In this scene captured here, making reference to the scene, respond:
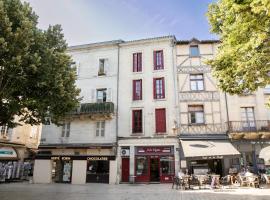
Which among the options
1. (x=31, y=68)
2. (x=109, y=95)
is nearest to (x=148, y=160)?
(x=109, y=95)

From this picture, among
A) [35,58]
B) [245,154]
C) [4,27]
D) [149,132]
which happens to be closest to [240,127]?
[245,154]

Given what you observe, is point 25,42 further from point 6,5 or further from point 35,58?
point 6,5

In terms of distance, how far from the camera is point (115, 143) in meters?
20.0

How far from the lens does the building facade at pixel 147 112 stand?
1925 cm

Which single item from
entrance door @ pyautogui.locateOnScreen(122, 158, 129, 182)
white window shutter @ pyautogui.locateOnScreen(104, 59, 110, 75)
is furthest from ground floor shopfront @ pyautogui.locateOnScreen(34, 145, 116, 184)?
white window shutter @ pyautogui.locateOnScreen(104, 59, 110, 75)

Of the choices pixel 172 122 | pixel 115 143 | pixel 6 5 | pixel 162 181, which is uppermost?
pixel 6 5

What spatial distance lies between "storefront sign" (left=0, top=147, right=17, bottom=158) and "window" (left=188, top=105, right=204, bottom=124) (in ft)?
51.5

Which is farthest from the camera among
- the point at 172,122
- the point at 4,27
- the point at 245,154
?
the point at 172,122

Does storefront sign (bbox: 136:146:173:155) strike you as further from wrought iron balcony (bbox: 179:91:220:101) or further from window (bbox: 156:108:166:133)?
wrought iron balcony (bbox: 179:91:220:101)

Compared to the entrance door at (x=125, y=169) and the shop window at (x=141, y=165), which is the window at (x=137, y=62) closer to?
the shop window at (x=141, y=165)

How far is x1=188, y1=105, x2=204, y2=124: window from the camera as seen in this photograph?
64.3 feet

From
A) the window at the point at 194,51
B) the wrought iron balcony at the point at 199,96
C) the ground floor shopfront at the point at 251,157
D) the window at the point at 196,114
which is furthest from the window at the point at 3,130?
the ground floor shopfront at the point at 251,157

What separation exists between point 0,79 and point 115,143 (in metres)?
11.3

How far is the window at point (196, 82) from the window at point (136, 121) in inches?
193
